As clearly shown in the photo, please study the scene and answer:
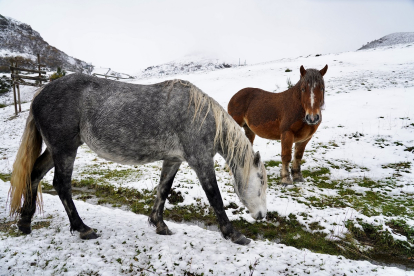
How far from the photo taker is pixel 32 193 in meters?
3.70

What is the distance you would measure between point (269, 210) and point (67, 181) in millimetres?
3911

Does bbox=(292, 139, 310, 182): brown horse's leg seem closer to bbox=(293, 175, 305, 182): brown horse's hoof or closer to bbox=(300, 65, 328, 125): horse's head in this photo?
bbox=(293, 175, 305, 182): brown horse's hoof

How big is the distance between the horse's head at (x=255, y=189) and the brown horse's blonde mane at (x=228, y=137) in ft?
0.27

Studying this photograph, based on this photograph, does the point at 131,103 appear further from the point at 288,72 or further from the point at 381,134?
the point at 288,72

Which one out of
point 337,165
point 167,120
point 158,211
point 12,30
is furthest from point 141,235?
point 12,30

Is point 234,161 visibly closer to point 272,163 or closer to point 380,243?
point 380,243

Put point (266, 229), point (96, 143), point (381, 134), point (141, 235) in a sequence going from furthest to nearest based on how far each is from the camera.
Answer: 1. point (381, 134)
2. point (266, 229)
3. point (141, 235)
4. point (96, 143)

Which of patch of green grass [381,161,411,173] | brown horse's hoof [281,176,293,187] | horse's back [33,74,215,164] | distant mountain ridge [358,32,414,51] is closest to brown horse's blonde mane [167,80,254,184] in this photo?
horse's back [33,74,215,164]

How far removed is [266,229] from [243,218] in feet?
1.72

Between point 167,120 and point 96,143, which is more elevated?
point 167,120

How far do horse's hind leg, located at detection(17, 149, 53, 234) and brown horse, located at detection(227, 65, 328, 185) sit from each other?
5288mm

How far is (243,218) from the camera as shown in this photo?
15.4 ft

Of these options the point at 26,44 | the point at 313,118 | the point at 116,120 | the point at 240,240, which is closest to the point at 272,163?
the point at 313,118

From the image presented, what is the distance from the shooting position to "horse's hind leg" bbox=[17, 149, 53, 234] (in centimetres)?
364
